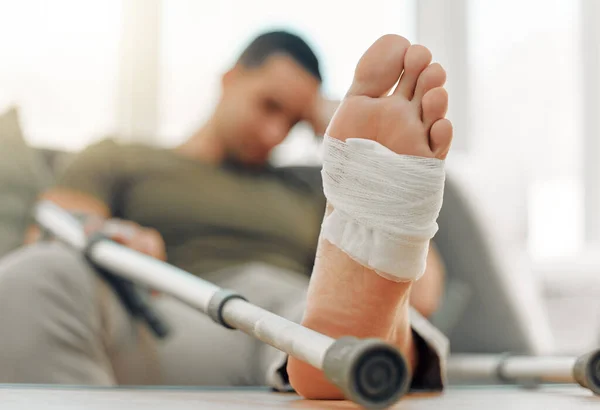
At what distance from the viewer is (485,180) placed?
146 cm

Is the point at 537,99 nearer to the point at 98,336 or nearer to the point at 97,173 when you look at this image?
the point at 97,173

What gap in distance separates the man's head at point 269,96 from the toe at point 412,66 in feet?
2.57

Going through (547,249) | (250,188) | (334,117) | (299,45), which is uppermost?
(299,45)

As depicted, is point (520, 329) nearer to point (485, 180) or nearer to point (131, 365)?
point (485, 180)

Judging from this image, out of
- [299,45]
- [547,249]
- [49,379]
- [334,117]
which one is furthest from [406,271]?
[547,249]

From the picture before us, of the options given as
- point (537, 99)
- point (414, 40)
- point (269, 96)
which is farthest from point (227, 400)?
point (537, 99)

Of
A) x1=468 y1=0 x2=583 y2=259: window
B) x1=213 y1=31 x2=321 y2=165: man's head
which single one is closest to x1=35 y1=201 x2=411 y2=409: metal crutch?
x1=213 y1=31 x2=321 y2=165: man's head

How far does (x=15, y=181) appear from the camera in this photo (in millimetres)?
1238

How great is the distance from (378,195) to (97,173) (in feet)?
2.84

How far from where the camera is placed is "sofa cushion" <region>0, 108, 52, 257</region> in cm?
121

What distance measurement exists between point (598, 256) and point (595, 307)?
9.1 inches

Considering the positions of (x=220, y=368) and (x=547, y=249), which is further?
(x=547, y=249)

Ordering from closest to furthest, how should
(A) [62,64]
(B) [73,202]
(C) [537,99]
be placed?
(B) [73,202]
(A) [62,64]
(C) [537,99]

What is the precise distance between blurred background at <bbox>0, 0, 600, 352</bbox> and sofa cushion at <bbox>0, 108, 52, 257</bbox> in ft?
1.72
